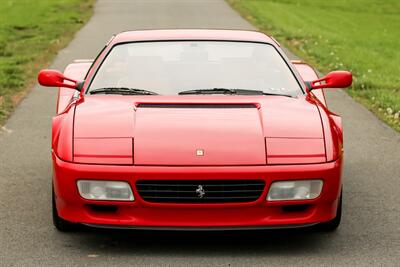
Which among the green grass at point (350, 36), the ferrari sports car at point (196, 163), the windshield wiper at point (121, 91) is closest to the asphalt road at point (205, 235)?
the ferrari sports car at point (196, 163)

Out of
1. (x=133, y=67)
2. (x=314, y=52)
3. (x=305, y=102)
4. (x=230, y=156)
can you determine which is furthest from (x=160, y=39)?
(x=314, y=52)

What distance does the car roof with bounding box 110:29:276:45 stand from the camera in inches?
280

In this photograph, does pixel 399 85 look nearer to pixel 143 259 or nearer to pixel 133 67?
pixel 133 67

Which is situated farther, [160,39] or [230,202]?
[160,39]

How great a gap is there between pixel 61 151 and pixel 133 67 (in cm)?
132

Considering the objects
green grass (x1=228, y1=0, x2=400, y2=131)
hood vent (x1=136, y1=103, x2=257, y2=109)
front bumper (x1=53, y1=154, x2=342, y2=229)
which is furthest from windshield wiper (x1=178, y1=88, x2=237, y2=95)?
green grass (x1=228, y1=0, x2=400, y2=131)

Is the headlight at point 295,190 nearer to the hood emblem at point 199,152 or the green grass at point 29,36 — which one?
the hood emblem at point 199,152

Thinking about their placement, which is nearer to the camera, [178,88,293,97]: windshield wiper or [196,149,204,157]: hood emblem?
[196,149,204,157]: hood emblem

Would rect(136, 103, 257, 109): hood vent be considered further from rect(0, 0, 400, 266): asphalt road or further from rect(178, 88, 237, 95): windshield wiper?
rect(0, 0, 400, 266): asphalt road

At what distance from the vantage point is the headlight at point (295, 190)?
5465 mm

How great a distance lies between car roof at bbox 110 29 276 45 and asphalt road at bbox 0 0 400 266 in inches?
51.6

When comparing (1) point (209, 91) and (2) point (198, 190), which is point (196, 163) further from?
(1) point (209, 91)

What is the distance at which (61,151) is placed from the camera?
567 cm

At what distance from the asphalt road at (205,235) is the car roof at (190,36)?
4.30 feet
